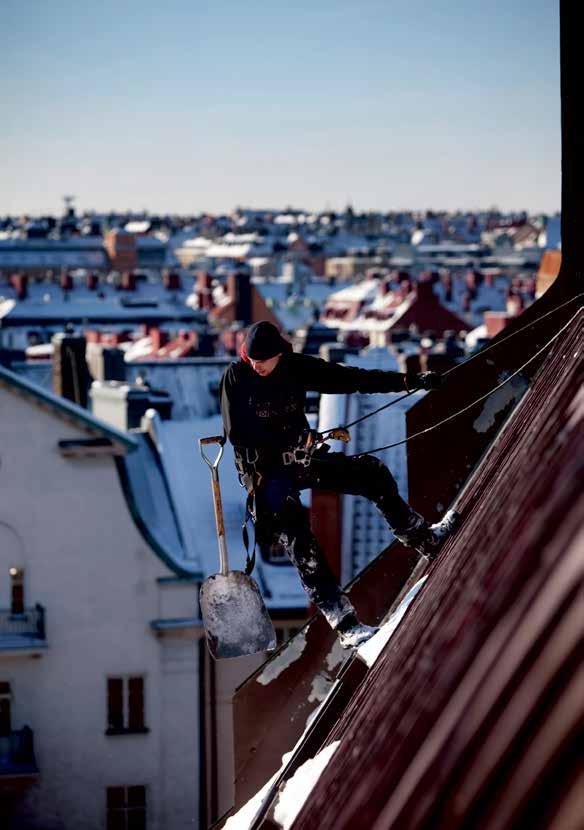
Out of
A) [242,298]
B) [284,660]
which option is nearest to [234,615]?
[284,660]

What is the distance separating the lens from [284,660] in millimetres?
11242

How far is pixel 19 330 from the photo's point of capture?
3553 inches

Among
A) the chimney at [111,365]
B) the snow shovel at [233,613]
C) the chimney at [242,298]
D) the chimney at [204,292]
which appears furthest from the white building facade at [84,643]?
the chimney at [204,292]

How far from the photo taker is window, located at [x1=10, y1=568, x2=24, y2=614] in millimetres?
24109

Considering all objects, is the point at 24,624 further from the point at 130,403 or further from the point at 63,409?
the point at 130,403

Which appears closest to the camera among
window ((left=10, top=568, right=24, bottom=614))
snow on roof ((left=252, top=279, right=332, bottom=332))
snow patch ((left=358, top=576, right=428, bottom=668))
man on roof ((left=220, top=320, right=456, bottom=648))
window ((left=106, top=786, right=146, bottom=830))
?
snow patch ((left=358, top=576, right=428, bottom=668))

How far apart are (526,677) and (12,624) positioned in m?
22.0

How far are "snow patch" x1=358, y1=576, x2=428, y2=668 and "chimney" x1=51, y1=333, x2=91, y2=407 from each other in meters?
27.1

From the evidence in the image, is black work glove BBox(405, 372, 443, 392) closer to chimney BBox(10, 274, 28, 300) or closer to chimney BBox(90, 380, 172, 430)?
chimney BBox(90, 380, 172, 430)

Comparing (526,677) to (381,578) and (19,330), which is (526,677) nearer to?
(381,578)

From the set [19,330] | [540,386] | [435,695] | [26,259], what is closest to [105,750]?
[540,386]

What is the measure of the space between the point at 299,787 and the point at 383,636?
4.49ft

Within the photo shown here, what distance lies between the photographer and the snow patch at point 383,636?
303 inches

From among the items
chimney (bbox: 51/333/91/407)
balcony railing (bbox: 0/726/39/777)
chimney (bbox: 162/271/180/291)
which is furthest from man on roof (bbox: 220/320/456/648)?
chimney (bbox: 162/271/180/291)
